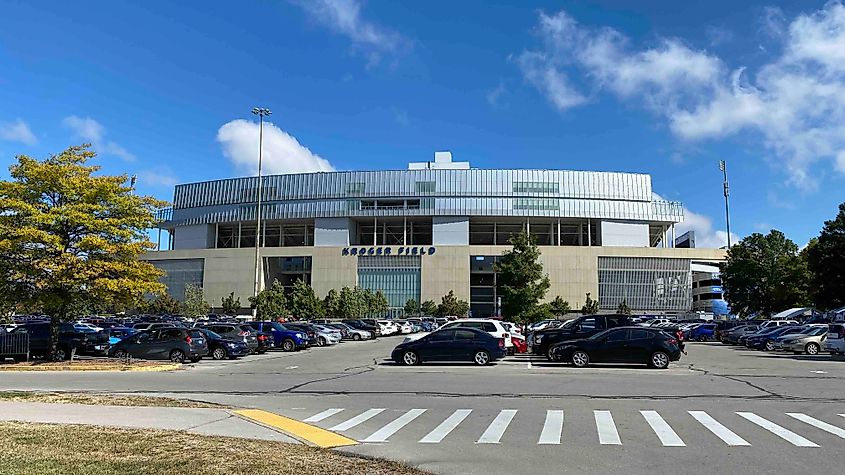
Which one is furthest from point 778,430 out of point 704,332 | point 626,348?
point 704,332

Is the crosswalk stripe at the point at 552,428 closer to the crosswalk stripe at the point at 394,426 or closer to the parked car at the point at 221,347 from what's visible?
the crosswalk stripe at the point at 394,426

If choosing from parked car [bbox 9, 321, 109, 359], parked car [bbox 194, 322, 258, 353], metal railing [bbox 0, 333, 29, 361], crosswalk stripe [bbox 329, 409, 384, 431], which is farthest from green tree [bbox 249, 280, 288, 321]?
crosswalk stripe [bbox 329, 409, 384, 431]

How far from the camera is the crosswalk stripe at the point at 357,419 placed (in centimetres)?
1138

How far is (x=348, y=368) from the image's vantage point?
79.9 ft

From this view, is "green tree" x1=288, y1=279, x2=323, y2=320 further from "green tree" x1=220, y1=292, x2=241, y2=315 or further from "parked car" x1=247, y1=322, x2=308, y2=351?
"parked car" x1=247, y1=322, x2=308, y2=351

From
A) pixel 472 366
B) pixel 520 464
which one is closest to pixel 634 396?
pixel 520 464

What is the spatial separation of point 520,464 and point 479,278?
94.1m

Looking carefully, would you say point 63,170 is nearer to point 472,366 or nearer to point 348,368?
point 348,368

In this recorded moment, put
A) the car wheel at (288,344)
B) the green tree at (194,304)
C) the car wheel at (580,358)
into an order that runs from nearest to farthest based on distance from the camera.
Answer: the car wheel at (580,358) < the car wheel at (288,344) < the green tree at (194,304)

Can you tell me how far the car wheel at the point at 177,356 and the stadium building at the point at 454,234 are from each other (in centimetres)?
7282

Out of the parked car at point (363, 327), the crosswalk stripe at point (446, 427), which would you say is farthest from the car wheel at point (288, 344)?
the crosswalk stripe at point (446, 427)

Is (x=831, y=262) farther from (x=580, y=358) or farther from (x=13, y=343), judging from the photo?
(x=13, y=343)

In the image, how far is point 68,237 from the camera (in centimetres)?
2470

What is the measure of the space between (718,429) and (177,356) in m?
21.6
